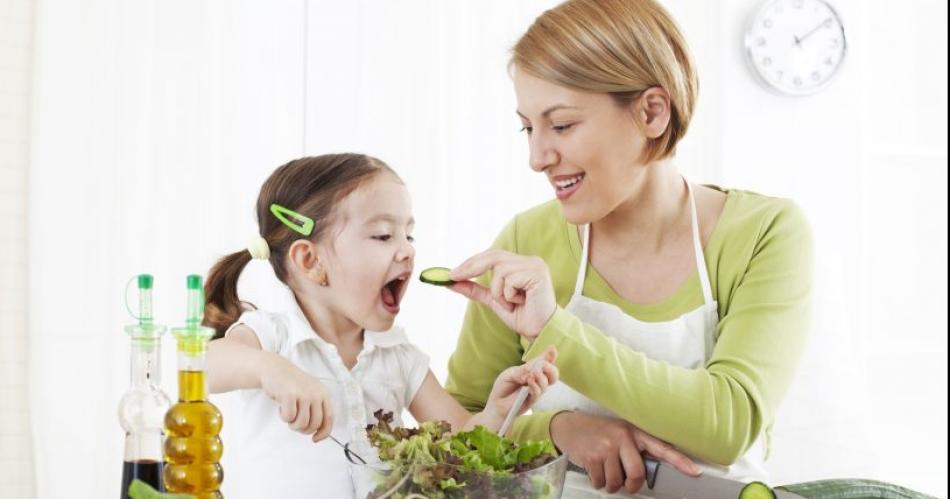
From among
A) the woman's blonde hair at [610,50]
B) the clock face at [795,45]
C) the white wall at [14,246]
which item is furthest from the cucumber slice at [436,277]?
the clock face at [795,45]

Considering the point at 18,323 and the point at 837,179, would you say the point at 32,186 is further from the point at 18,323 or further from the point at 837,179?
the point at 837,179

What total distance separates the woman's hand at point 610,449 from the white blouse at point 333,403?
0.25m

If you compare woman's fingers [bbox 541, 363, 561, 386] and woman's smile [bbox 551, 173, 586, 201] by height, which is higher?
woman's smile [bbox 551, 173, 586, 201]

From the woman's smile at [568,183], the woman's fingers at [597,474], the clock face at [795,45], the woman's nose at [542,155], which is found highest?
the clock face at [795,45]

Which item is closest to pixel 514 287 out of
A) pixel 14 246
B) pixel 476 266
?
pixel 476 266

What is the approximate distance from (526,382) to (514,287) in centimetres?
16

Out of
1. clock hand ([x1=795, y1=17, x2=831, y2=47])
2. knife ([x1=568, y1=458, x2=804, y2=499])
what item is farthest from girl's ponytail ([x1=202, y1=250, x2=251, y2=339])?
clock hand ([x1=795, y1=17, x2=831, y2=47])

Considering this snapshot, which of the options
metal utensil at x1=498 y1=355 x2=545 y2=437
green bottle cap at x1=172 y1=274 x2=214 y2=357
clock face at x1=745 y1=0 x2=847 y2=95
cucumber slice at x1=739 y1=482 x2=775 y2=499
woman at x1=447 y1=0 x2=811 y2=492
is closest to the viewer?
green bottle cap at x1=172 y1=274 x2=214 y2=357

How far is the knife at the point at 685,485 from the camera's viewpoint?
1512 millimetres

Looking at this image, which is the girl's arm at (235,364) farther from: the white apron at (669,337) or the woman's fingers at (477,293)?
the white apron at (669,337)

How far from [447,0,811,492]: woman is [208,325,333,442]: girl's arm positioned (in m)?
0.29

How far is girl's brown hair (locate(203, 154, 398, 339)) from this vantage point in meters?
1.70

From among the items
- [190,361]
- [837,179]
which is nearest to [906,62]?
[837,179]

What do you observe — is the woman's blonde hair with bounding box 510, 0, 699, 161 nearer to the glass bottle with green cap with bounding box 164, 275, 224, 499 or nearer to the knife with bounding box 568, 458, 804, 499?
the knife with bounding box 568, 458, 804, 499
